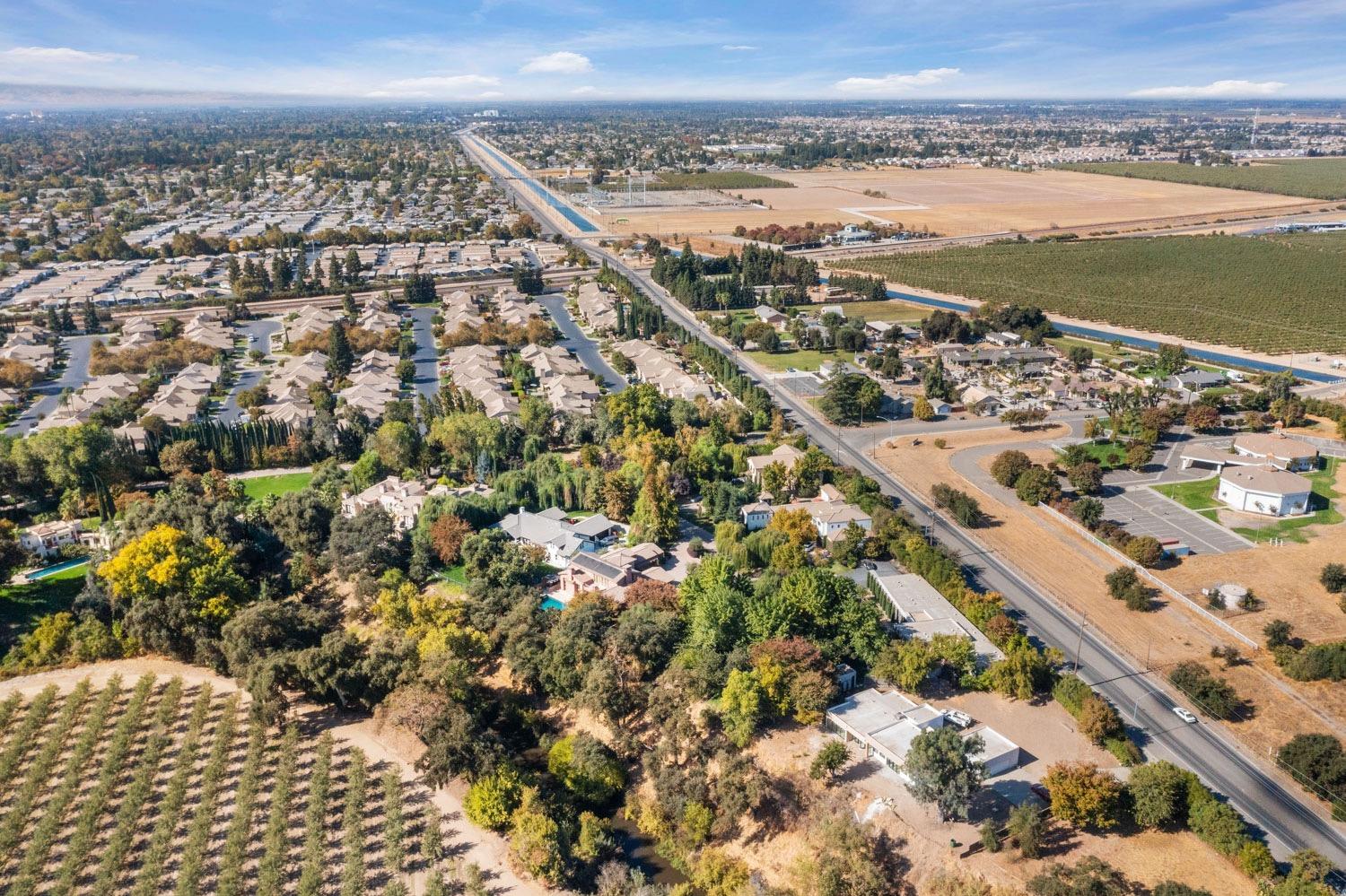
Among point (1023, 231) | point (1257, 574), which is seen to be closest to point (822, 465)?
point (1257, 574)

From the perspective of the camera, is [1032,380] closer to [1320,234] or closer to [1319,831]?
[1319,831]

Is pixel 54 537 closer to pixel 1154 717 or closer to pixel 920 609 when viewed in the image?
pixel 920 609

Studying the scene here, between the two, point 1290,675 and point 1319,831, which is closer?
point 1319,831

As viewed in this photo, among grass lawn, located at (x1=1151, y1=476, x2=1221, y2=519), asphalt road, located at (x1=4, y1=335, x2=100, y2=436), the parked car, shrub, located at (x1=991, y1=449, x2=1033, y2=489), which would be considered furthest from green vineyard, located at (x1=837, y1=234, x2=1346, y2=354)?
asphalt road, located at (x1=4, y1=335, x2=100, y2=436)

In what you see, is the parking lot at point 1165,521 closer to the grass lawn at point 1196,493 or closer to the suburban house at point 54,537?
the grass lawn at point 1196,493

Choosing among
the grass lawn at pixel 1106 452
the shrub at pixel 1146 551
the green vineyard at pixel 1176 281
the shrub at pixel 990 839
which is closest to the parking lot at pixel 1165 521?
the shrub at pixel 1146 551

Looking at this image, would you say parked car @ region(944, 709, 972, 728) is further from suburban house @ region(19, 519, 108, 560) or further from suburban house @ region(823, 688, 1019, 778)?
suburban house @ region(19, 519, 108, 560)
